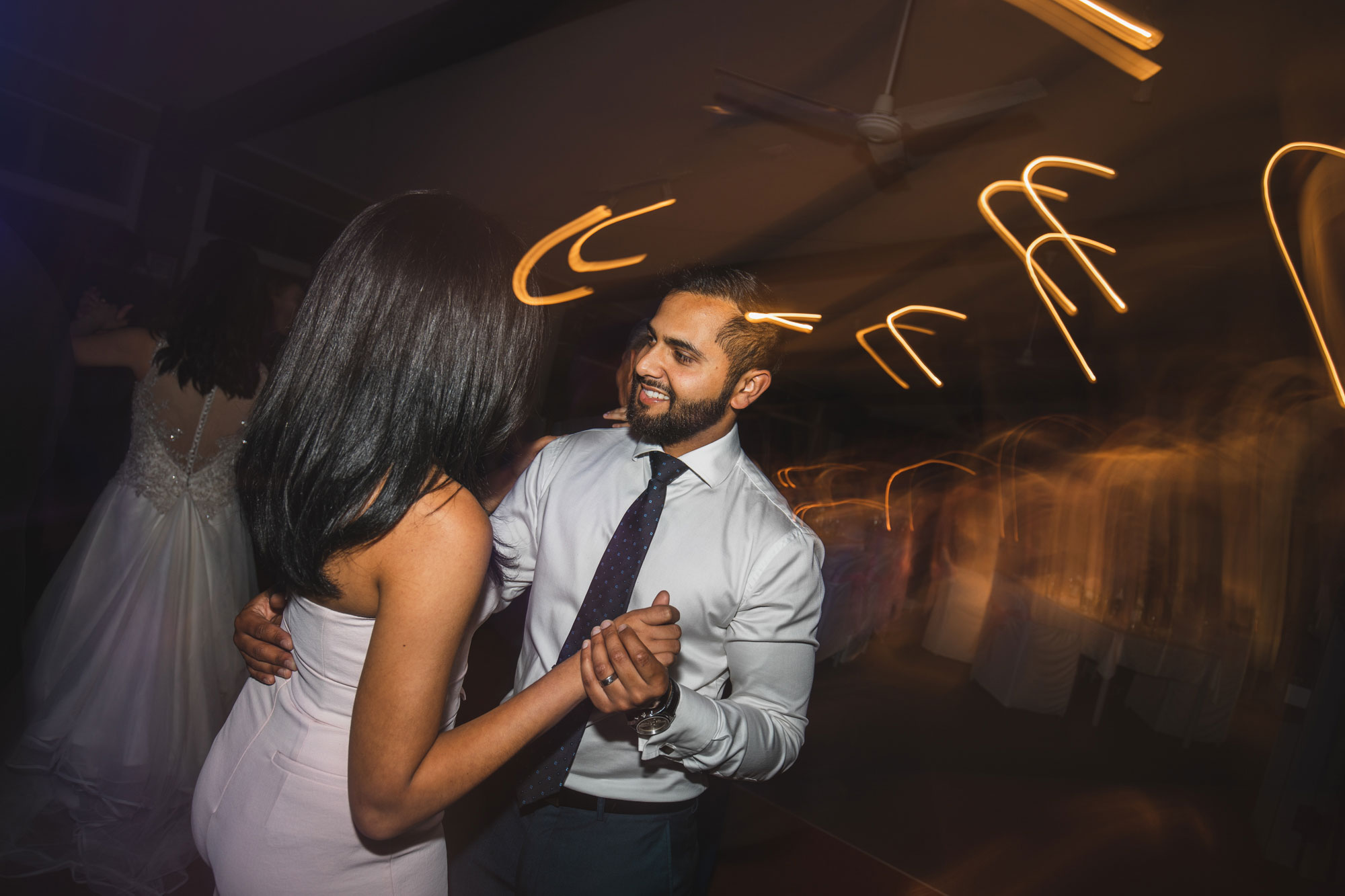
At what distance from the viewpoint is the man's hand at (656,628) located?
1085mm

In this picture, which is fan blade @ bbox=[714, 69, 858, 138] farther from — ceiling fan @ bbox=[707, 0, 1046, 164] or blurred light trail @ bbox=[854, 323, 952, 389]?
blurred light trail @ bbox=[854, 323, 952, 389]

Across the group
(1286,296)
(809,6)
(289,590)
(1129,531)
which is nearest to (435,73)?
(809,6)

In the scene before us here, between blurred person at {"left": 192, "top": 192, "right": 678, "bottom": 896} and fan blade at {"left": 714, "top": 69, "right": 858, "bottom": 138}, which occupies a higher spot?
fan blade at {"left": 714, "top": 69, "right": 858, "bottom": 138}

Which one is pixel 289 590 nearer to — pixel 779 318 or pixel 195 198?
pixel 779 318

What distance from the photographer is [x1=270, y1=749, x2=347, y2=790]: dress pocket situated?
1.05 meters

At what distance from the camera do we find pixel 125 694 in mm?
2359

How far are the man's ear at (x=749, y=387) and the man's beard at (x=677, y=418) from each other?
4cm

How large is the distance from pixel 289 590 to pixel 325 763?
0.26 m

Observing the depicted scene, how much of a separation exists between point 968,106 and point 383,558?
3324mm

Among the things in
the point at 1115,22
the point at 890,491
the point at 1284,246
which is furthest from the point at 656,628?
the point at 890,491

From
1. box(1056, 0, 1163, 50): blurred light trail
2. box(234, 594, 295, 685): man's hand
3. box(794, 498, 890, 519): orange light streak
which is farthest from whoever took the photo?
box(794, 498, 890, 519): orange light streak

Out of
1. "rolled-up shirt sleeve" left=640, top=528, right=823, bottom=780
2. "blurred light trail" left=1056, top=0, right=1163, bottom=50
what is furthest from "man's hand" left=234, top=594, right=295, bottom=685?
"blurred light trail" left=1056, top=0, right=1163, bottom=50

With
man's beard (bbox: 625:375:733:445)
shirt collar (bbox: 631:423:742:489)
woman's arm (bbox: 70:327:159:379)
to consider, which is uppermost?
man's beard (bbox: 625:375:733:445)

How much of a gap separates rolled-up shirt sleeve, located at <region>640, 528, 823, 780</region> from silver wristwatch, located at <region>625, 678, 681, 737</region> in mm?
112
